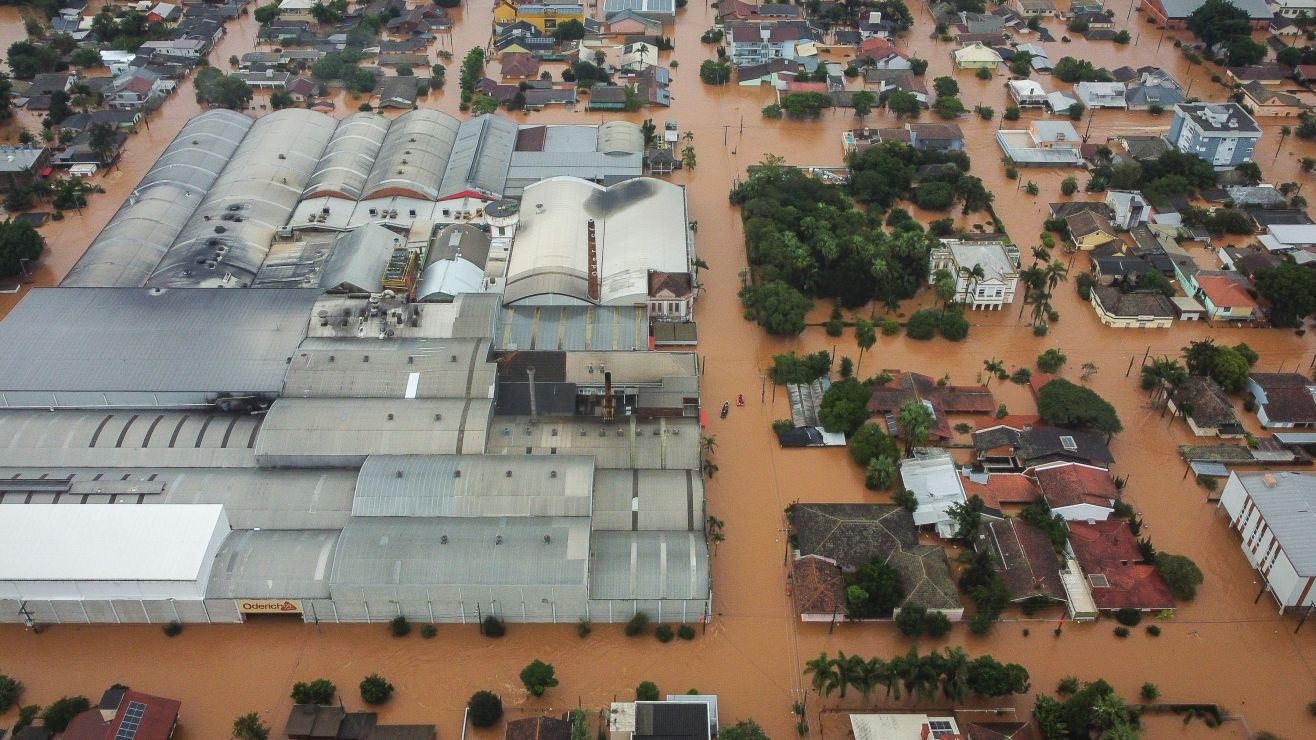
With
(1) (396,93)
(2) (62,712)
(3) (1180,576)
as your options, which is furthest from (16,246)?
(3) (1180,576)

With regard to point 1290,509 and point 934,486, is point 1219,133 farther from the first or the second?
point 934,486

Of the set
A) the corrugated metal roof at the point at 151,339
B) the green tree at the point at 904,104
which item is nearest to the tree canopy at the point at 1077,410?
the green tree at the point at 904,104

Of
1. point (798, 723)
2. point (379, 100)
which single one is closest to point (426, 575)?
point (798, 723)

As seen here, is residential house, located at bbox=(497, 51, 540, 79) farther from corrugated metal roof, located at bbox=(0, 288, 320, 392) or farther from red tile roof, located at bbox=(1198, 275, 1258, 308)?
red tile roof, located at bbox=(1198, 275, 1258, 308)

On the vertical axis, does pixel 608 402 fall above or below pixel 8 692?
above

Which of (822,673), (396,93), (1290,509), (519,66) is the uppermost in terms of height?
(519,66)

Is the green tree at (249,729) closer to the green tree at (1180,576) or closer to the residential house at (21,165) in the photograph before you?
the green tree at (1180,576)
